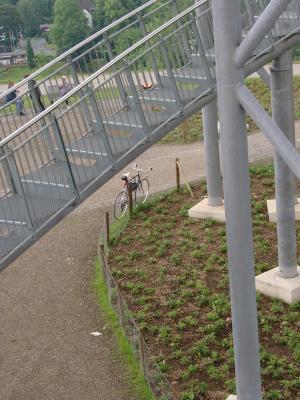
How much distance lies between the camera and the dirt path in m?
10.7

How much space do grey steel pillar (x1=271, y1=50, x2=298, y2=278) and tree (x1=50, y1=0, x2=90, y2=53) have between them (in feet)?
137

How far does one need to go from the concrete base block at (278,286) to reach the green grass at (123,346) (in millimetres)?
2400

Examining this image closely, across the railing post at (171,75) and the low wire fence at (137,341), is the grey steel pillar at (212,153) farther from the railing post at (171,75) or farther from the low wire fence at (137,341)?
the railing post at (171,75)

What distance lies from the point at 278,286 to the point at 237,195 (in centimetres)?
490

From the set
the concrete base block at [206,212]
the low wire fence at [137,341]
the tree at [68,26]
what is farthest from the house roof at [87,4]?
the low wire fence at [137,341]

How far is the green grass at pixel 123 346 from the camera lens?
10.4 m

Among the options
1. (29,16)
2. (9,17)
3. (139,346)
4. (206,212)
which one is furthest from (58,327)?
(29,16)

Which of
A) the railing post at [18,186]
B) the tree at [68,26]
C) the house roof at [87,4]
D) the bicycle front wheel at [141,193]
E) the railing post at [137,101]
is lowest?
the house roof at [87,4]

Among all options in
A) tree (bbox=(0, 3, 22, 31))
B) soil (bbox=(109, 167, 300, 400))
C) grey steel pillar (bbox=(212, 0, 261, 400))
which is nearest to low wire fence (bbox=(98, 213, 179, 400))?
soil (bbox=(109, 167, 300, 400))

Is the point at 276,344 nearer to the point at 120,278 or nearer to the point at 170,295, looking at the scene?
the point at 170,295

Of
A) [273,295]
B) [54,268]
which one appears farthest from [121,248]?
[273,295]

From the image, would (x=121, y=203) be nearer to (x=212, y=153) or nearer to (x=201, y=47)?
(x=212, y=153)

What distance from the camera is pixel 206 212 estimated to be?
16.0 meters

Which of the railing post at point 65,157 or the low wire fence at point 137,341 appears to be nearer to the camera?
the railing post at point 65,157
